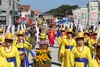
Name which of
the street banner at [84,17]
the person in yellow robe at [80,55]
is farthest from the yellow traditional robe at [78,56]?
the street banner at [84,17]

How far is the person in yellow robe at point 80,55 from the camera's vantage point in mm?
9078

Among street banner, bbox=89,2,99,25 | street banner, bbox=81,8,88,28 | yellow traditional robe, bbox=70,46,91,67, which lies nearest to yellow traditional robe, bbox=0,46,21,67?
yellow traditional robe, bbox=70,46,91,67

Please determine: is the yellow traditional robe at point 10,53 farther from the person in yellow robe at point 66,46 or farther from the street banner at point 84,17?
the street banner at point 84,17

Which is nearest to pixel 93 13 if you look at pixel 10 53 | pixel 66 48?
pixel 66 48

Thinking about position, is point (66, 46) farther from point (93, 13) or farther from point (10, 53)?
point (93, 13)

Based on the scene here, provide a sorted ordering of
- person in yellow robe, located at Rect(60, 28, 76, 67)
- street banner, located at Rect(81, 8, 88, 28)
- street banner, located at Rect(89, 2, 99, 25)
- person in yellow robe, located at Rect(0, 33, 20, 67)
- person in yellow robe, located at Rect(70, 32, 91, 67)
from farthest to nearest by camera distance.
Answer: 1. street banner, located at Rect(81, 8, 88, 28)
2. street banner, located at Rect(89, 2, 99, 25)
3. person in yellow robe, located at Rect(60, 28, 76, 67)
4. person in yellow robe, located at Rect(0, 33, 20, 67)
5. person in yellow robe, located at Rect(70, 32, 91, 67)

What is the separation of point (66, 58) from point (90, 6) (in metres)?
14.9

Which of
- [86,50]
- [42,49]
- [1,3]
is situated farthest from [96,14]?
[1,3]

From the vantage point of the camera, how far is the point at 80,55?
9070 millimetres

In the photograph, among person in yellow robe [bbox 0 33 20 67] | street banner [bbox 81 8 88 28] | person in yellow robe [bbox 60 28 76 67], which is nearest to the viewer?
person in yellow robe [bbox 0 33 20 67]

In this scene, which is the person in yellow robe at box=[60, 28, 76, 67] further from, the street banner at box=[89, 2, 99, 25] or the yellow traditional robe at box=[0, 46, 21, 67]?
the street banner at box=[89, 2, 99, 25]

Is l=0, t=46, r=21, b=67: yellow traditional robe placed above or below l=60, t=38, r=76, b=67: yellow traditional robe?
above

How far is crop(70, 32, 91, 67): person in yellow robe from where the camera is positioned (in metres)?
9.08

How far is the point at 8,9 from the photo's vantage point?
203ft
